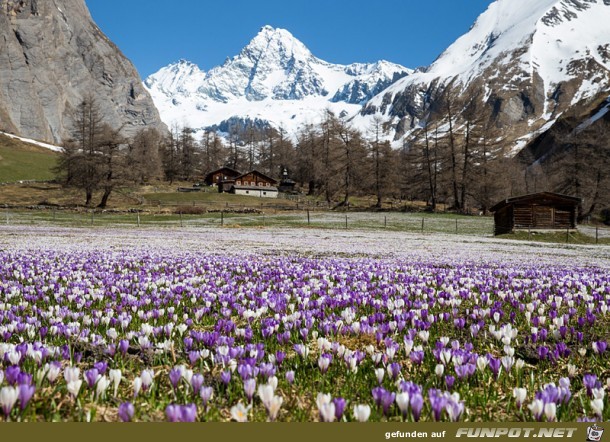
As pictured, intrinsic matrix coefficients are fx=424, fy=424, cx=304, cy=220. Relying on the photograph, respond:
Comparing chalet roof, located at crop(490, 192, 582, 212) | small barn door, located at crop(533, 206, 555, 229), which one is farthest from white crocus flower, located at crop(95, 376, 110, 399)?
small barn door, located at crop(533, 206, 555, 229)

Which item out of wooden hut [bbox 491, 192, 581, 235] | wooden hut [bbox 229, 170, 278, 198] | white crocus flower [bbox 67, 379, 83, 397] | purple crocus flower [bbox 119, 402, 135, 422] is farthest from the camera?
wooden hut [bbox 229, 170, 278, 198]

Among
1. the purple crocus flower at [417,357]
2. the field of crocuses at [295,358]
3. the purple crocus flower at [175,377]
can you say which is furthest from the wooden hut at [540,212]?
the purple crocus flower at [175,377]

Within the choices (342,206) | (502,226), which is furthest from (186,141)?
(502,226)

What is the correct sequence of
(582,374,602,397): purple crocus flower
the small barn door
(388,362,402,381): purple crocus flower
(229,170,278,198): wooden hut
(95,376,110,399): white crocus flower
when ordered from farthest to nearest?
(229,170,278,198): wooden hut
the small barn door
(388,362,402,381): purple crocus flower
(582,374,602,397): purple crocus flower
(95,376,110,399): white crocus flower

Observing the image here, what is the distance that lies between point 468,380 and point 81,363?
2961mm

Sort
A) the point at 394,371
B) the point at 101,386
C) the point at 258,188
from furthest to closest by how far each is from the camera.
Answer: the point at 258,188, the point at 394,371, the point at 101,386

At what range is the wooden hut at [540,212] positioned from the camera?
4856cm

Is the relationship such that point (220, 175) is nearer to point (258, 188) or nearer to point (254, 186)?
point (254, 186)

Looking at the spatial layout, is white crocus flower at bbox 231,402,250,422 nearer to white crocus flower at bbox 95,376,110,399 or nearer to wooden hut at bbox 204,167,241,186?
white crocus flower at bbox 95,376,110,399

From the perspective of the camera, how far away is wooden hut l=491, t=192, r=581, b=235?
48562 mm

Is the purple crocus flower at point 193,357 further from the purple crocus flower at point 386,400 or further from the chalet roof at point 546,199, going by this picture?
the chalet roof at point 546,199

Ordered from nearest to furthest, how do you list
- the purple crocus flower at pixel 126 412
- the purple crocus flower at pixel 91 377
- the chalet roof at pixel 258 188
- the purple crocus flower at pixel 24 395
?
the purple crocus flower at pixel 126 412 < the purple crocus flower at pixel 24 395 < the purple crocus flower at pixel 91 377 < the chalet roof at pixel 258 188

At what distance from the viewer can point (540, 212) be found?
4959 centimetres

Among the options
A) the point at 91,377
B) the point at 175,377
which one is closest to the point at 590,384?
the point at 175,377
